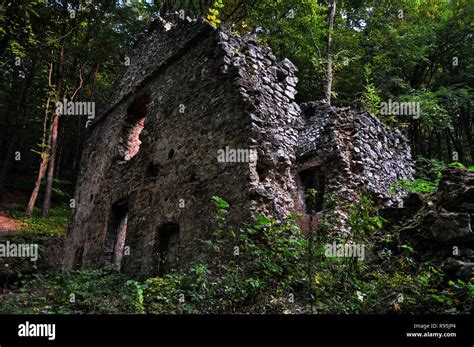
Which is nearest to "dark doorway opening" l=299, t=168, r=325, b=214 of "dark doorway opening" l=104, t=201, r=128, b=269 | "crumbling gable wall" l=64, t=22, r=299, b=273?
"crumbling gable wall" l=64, t=22, r=299, b=273

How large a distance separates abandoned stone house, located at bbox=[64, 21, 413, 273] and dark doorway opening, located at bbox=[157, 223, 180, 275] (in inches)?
1.1

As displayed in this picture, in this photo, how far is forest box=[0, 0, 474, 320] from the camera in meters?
4.59

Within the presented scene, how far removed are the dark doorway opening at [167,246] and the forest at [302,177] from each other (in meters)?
0.08

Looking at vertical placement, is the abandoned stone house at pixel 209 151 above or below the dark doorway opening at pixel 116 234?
above

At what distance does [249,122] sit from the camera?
6824 mm

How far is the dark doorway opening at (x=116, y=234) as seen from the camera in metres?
10.2

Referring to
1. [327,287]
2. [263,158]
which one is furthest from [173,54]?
Result: [327,287]

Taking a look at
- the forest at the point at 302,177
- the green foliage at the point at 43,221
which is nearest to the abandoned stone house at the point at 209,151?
the forest at the point at 302,177

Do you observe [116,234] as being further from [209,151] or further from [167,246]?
[209,151]

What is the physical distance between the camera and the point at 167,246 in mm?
8078

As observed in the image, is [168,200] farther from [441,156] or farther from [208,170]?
[441,156]

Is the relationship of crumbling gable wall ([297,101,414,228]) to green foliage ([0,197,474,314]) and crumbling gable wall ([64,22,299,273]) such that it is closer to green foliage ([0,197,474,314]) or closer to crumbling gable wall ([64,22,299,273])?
crumbling gable wall ([64,22,299,273])

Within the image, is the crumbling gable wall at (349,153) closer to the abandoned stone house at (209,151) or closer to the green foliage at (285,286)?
the abandoned stone house at (209,151)

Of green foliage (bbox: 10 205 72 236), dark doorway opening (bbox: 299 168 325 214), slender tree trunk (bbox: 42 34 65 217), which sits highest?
slender tree trunk (bbox: 42 34 65 217)
